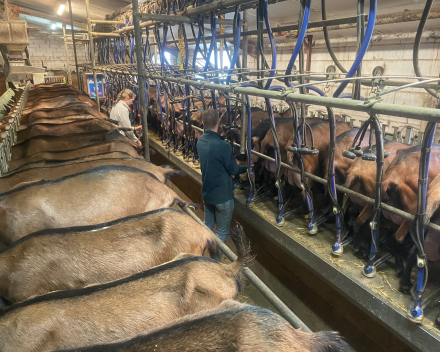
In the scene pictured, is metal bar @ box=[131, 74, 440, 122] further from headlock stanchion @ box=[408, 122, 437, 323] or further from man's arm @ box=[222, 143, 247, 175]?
man's arm @ box=[222, 143, 247, 175]

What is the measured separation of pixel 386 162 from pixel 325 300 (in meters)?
1.49

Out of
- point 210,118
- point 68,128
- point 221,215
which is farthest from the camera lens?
point 68,128

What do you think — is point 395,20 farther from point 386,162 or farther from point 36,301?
point 36,301

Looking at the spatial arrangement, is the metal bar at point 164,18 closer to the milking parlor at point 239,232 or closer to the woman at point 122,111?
the milking parlor at point 239,232

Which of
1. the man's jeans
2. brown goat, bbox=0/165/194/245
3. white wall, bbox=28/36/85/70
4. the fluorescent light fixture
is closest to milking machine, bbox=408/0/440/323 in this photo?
brown goat, bbox=0/165/194/245

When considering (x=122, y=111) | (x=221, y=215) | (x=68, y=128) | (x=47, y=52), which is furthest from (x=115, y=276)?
(x=47, y=52)

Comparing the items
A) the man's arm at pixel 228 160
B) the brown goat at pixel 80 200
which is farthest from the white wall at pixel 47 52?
the brown goat at pixel 80 200

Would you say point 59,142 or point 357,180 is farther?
point 59,142

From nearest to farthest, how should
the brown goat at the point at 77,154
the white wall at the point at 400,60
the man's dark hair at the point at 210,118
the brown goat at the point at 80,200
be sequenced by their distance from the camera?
the brown goat at the point at 80,200, the brown goat at the point at 77,154, the man's dark hair at the point at 210,118, the white wall at the point at 400,60

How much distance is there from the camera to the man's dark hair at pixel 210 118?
3.40 metres

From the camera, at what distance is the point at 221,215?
147 inches

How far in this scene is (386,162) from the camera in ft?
9.52

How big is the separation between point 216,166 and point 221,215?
62 centimetres

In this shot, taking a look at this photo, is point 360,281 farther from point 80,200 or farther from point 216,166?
point 80,200
